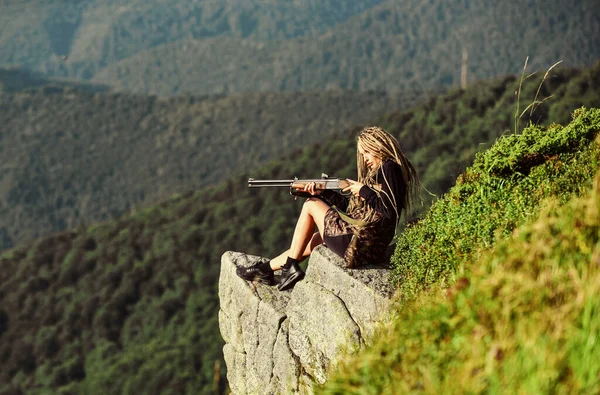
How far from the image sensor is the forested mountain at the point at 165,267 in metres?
61.4

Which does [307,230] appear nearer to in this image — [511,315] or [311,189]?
[311,189]

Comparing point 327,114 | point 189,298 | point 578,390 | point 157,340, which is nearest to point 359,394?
point 578,390

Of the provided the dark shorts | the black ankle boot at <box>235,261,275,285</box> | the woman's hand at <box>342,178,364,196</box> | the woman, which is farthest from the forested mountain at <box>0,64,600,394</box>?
the woman's hand at <box>342,178,364,196</box>

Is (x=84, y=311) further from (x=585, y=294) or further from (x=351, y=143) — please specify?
(x=585, y=294)

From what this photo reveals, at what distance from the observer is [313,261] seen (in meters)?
7.52

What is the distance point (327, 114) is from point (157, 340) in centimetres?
13795

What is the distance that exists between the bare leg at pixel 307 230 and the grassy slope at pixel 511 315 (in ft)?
6.75

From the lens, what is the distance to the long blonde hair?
7.16 metres

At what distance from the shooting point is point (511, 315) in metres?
3.70

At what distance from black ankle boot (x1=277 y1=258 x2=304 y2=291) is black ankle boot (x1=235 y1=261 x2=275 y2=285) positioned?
0.20 m

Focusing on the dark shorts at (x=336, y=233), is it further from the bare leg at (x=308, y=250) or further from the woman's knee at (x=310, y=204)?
the bare leg at (x=308, y=250)

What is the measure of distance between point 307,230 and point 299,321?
1.17m

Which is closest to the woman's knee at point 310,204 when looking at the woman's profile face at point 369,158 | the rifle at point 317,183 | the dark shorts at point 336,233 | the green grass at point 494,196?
the rifle at point 317,183

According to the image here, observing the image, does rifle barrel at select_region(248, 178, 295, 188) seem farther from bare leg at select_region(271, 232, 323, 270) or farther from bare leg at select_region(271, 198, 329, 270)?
bare leg at select_region(271, 232, 323, 270)
